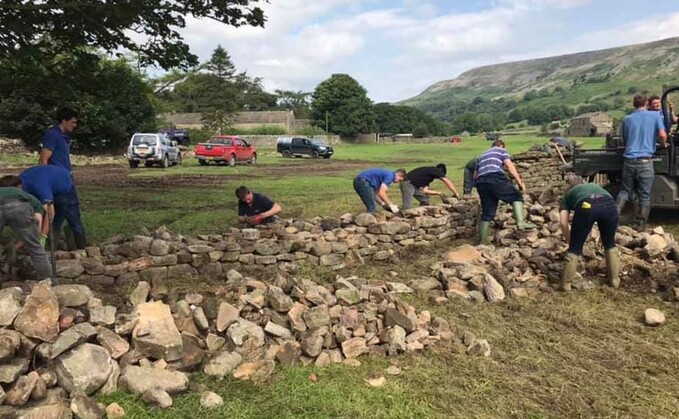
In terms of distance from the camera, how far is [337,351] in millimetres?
4164

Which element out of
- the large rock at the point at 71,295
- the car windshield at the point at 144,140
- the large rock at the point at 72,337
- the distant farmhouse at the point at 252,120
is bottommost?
the large rock at the point at 72,337

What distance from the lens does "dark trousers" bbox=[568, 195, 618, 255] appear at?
5758 millimetres

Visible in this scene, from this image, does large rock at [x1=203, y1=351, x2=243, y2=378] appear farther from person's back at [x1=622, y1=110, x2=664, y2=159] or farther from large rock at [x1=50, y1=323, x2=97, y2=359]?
person's back at [x1=622, y1=110, x2=664, y2=159]

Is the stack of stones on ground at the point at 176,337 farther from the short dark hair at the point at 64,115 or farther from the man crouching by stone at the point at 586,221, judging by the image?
the short dark hair at the point at 64,115

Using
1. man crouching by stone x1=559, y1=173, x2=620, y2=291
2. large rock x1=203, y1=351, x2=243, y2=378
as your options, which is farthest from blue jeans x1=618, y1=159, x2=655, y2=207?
large rock x1=203, y1=351, x2=243, y2=378

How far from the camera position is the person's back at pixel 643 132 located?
329 inches

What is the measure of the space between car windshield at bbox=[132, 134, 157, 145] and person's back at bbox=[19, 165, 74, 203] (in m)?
17.7

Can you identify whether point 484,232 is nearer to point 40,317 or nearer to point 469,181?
point 469,181

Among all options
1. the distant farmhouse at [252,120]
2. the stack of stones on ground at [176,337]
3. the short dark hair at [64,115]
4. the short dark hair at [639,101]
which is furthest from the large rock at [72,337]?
the distant farmhouse at [252,120]

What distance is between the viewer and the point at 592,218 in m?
5.77

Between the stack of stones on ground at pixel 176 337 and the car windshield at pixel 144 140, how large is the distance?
63.0ft

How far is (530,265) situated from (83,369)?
16.8 ft

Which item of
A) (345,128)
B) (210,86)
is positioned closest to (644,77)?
(345,128)

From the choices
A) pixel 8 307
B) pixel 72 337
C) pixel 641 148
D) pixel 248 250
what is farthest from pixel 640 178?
pixel 8 307
